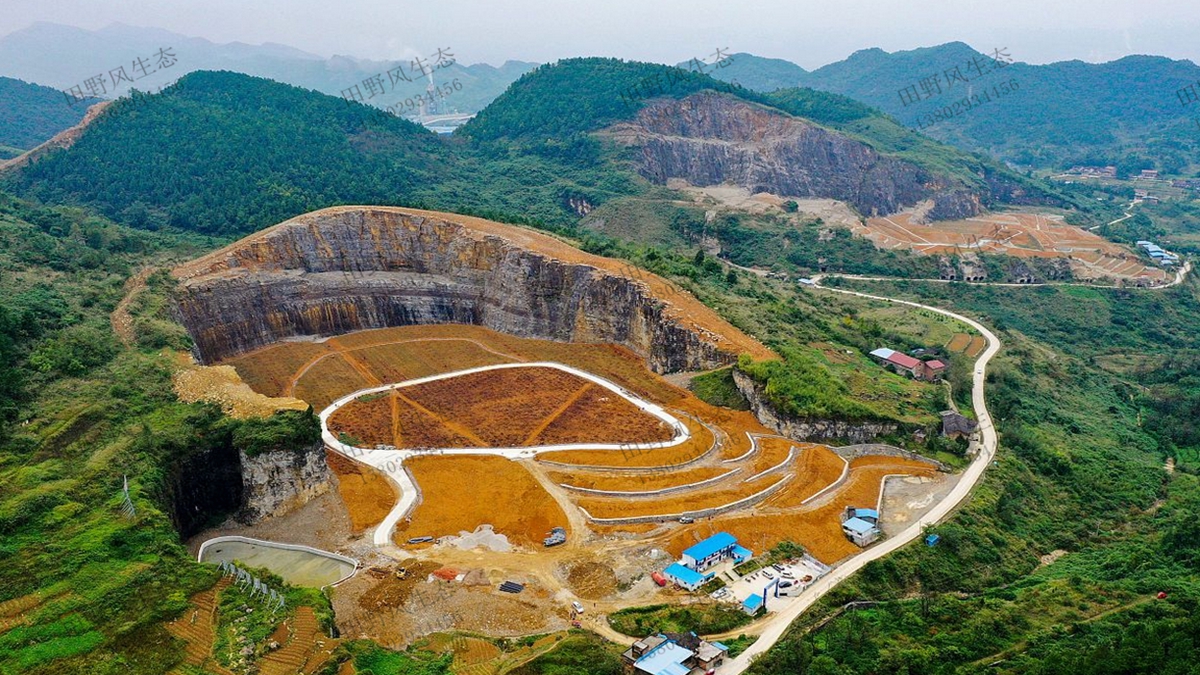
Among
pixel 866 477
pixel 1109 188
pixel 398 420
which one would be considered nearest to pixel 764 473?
pixel 866 477

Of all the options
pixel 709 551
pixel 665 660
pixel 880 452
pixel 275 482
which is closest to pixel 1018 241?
pixel 880 452

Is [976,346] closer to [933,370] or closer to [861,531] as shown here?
[933,370]

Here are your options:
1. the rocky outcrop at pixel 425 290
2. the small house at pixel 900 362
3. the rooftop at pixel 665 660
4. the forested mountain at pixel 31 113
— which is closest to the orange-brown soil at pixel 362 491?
the rooftop at pixel 665 660

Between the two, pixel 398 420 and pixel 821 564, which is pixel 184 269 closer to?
pixel 398 420

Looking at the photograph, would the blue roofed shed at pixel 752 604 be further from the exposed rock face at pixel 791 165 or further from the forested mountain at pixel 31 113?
the forested mountain at pixel 31 113

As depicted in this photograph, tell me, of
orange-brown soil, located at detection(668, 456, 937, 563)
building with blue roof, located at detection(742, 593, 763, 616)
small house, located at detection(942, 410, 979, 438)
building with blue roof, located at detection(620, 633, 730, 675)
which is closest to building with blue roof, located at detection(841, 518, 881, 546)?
orange-brown soil, located at detection(668, 456, 937, 563)

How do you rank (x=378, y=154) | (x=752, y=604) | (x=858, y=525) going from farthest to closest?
(x=378, y=154) < (x=858, y=525) < (x=752, y=604)
